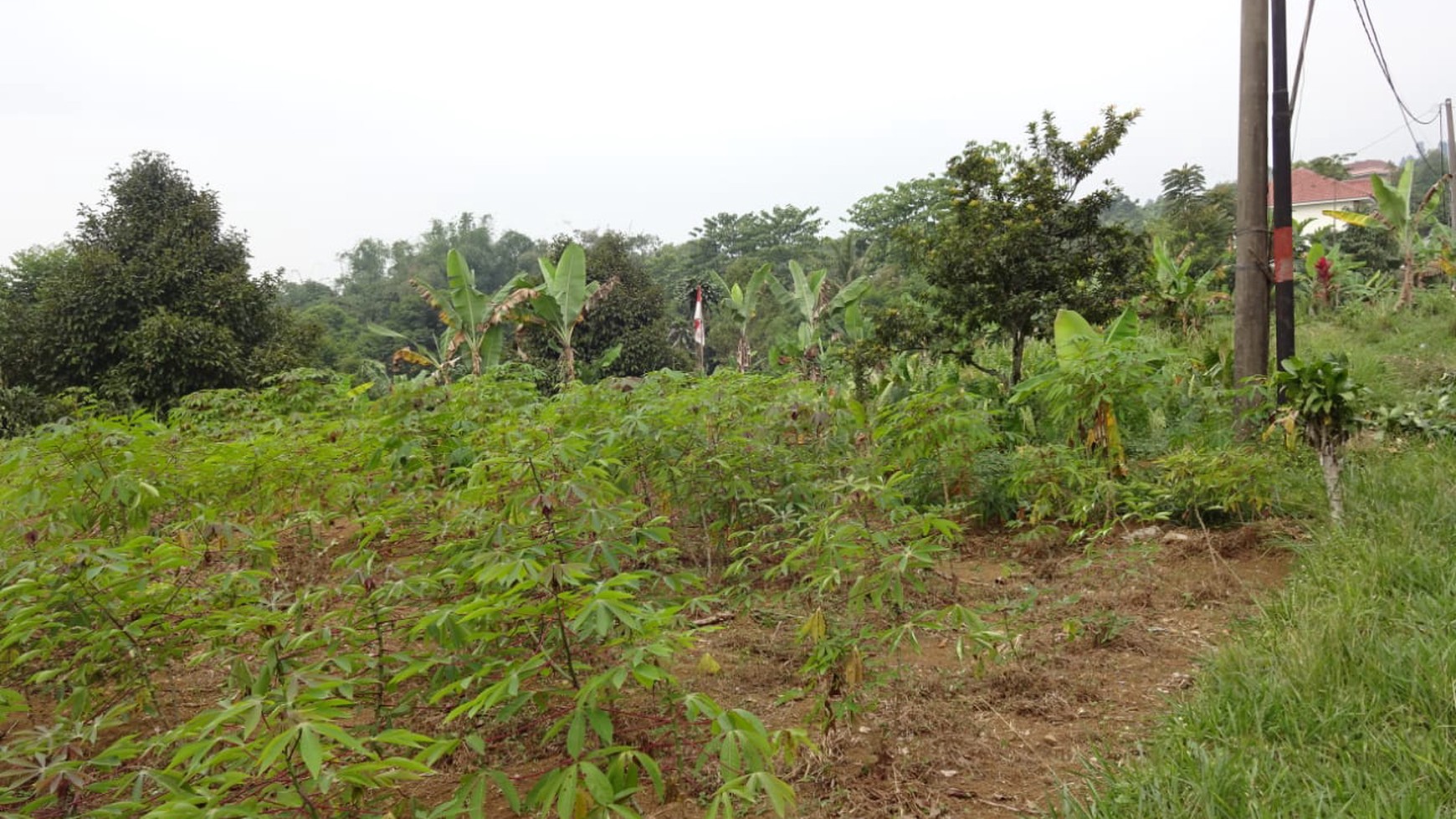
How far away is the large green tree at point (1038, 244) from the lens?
7.37 meters

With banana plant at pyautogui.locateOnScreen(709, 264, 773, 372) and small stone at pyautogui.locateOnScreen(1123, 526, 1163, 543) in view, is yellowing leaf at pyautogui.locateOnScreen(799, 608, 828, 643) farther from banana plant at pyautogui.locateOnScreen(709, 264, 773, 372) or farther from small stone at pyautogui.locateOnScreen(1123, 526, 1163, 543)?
banana plant at pyautogui.locateOnScreen(709, 264, 773, 372)

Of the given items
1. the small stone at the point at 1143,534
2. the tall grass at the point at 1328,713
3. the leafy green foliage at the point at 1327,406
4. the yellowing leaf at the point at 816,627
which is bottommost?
the small stone at the point at 1143,534

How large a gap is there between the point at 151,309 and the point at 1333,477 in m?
16.8

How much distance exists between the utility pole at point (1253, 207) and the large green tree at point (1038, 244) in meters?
1.40

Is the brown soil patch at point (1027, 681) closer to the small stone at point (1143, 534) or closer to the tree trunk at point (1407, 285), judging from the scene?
the small stone at point (1143, 534)

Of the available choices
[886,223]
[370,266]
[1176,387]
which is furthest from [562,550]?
[370,266]

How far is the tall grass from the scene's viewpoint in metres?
1.99

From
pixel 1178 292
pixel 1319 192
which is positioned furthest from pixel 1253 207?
pixel 1319 192

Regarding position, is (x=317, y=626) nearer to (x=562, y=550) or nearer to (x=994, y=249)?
(x=562, y=550)

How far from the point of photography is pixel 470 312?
47.9 feet

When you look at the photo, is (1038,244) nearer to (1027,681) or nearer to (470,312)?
(1027,681)

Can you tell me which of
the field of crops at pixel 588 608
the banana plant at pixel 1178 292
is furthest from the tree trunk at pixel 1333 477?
the banana plant at pixel 1178 292

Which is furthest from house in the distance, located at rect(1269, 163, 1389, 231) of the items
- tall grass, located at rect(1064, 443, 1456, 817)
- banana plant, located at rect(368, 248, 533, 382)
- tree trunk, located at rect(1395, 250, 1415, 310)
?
tall grass, located at rect(1064, 443, 1456, 817)

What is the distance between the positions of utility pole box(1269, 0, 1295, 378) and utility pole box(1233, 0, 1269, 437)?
6cm
